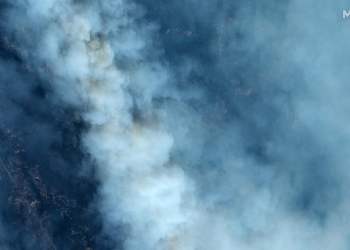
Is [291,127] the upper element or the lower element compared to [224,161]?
upper

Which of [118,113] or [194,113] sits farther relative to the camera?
[194,113]

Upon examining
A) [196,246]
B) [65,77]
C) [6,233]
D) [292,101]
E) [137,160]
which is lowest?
[6,233]

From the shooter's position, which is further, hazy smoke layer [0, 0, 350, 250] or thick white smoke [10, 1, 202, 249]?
hazy smoke layer [0, 0, 350, 250]

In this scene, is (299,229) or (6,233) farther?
(299,229)

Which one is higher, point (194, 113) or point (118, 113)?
point (194, 113)

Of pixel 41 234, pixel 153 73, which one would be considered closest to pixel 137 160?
pixel 153 73

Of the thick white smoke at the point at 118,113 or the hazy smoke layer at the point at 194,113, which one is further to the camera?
the hazy smoke layer at the point at 194,113

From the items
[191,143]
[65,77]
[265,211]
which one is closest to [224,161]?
[191,143]

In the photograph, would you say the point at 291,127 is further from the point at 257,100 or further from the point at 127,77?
the point at 127,77
